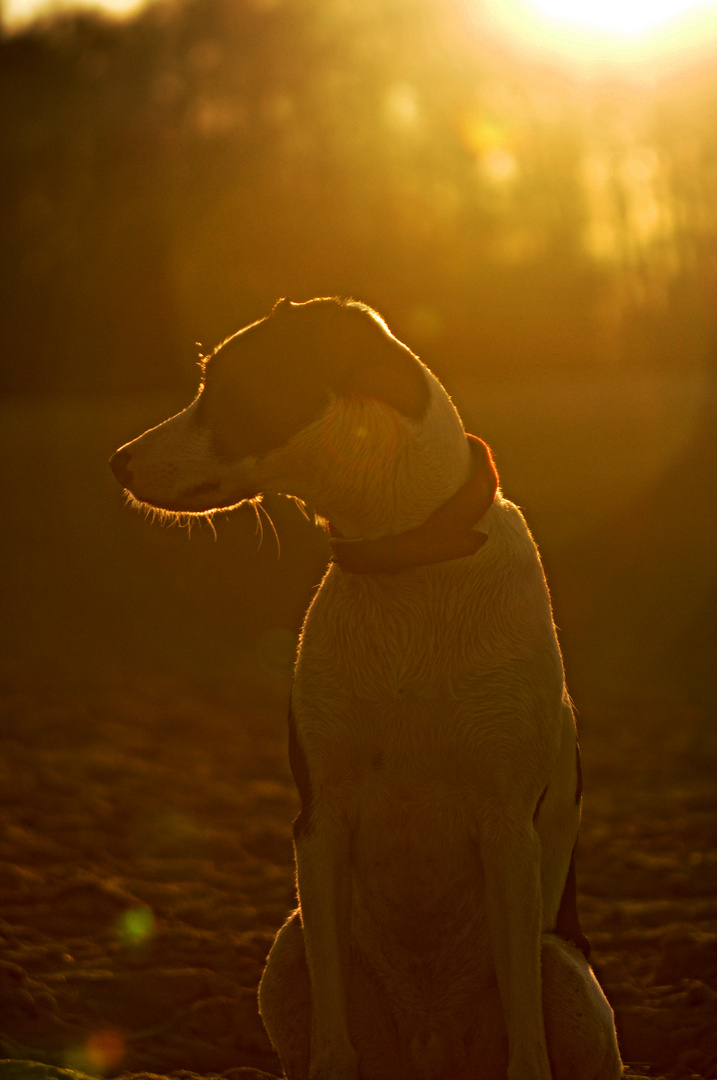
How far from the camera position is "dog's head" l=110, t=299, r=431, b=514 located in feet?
9.22

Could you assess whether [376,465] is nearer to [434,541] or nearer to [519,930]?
[434,541]

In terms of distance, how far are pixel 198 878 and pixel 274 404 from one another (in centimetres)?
382

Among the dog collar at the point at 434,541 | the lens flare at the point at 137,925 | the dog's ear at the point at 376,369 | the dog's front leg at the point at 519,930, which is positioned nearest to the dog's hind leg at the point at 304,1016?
the dog's front leg at the point at 519,930

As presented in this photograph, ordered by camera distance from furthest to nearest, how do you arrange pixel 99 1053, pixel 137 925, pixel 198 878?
pixel 198 878 → pixel 137 925 → pixel 99 1053

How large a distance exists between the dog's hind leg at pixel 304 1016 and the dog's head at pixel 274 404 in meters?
1.27

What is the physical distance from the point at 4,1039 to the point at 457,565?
2480mm

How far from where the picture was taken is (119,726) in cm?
851

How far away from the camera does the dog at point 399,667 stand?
9.29 ft

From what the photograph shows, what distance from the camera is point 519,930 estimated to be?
9.25 ft

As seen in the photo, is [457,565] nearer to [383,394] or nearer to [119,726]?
[383,394]

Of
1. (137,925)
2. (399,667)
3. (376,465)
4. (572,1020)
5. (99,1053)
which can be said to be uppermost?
(376,465)

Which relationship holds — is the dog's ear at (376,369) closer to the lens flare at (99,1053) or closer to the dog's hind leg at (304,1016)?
the dog's hind leg at (304,1016)

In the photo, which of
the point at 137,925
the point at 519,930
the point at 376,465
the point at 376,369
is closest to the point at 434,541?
the point at 376,465

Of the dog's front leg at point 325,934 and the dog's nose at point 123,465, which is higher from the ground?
the dog's nose at point 123,465
